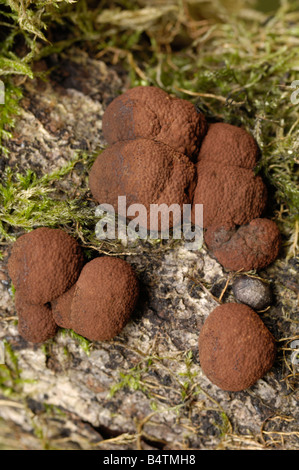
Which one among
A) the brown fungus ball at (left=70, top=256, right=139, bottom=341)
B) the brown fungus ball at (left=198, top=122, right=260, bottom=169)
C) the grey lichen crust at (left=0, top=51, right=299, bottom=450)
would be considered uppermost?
the brown fungus ball at (left=198, top=122, right=260, bottom=169)

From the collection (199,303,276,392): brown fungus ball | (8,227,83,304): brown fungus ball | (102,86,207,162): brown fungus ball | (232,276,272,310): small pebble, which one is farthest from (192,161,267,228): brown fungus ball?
(8,227,83,304): brown fungus ball

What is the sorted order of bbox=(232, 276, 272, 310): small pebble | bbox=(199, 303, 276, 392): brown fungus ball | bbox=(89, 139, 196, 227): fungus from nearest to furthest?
bbox=(199, 303, 276, 392): brown fungus ball, bbox=(89, 139, 196, 227): fungus, bbox=(232, 276, 272, 310): small pebble

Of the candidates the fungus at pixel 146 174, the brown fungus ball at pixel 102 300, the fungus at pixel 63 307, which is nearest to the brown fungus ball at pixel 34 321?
the fungus at pixel 63 307

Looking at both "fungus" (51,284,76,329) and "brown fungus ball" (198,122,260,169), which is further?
"brown fungus ball" (198,122,260,169)

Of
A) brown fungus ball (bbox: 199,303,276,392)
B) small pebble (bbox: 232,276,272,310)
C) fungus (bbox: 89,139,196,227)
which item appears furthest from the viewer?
small pebble (bbox: 232,276,272,310)

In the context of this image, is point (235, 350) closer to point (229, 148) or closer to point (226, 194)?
point (226, 194)

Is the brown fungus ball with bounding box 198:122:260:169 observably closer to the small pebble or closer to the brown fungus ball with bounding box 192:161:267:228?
the brown fungus ball with bounding box 192:161:267:228
